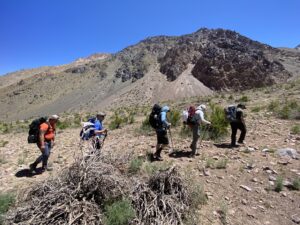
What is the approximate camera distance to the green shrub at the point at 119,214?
449cm

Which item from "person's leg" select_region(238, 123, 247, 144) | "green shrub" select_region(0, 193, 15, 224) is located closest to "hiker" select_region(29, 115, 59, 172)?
"green shrub" select_region(0, 193, 15, 224)

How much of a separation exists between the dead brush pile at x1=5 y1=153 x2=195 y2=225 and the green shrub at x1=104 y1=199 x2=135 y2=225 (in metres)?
0.08

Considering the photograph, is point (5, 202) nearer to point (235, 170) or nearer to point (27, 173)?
point (27, 173)

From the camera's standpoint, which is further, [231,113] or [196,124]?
[231,113]

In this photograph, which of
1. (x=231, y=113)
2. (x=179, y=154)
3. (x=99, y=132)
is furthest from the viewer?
(x=231, y=113)

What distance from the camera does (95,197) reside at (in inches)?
199

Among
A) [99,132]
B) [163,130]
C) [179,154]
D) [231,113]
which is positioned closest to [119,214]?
[99,132]

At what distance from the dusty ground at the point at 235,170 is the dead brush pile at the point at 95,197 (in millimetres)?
713

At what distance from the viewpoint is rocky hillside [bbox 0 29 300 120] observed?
5703 cm

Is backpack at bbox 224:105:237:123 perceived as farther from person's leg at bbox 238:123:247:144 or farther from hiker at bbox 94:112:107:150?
hiker at bbox 94:112:107:150

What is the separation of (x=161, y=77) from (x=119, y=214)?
60722 mm

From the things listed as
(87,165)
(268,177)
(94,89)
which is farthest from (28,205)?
(94,89)

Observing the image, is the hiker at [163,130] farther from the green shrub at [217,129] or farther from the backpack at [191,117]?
the green shrub at [217,129]

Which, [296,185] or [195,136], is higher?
[195,136]
